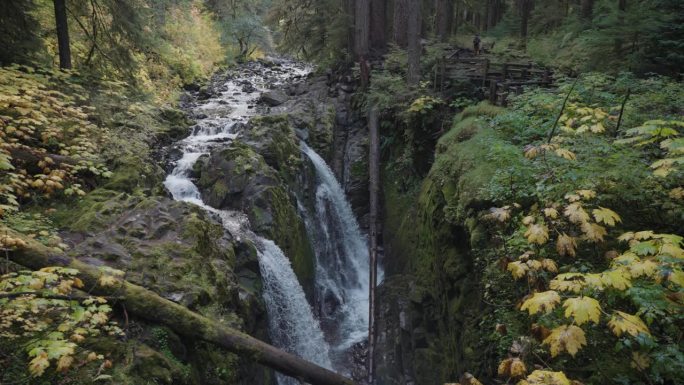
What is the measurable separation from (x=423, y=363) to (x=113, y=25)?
39.9 feet

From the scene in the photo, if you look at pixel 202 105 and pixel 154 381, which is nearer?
pixel 154 381

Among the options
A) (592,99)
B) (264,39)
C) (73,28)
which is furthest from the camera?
(264,39)

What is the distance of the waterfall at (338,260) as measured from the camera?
13.0 m

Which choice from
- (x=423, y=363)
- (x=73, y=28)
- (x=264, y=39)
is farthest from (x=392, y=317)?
(x=264, y=39)

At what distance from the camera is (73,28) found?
13.3 metres

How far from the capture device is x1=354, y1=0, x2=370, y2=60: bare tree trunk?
67.9 feet

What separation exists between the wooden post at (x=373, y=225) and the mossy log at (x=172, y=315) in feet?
14.7

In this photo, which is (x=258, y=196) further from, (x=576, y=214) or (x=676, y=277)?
(x=676, y=277)

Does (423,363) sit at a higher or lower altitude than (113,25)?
lower

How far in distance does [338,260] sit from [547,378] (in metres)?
12.0

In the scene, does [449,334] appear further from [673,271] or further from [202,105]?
[202,105]

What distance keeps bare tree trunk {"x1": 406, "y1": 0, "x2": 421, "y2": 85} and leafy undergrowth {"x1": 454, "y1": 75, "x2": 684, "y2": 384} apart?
6.94 meters

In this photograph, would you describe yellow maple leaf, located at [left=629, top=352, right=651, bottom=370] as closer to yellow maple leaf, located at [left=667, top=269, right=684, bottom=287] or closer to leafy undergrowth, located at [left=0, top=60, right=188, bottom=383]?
yellow maple leaf, located at [left=667, top=269, right=684, bottom=287]

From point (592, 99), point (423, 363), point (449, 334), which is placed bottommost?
point (423, 363)
